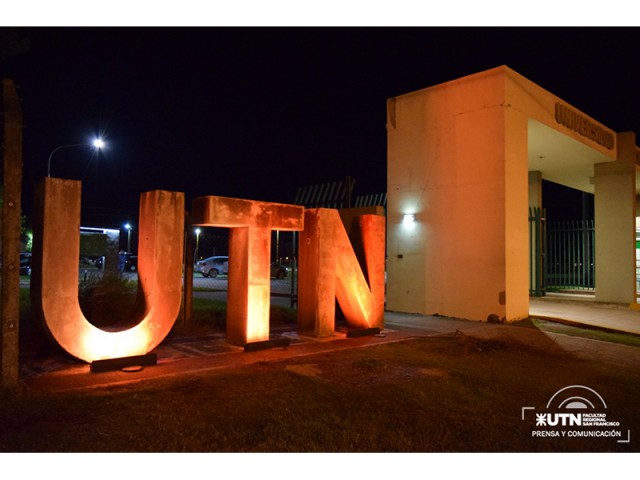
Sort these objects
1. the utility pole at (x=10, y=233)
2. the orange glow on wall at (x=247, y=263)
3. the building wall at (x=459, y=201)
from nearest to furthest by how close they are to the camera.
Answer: the utility pole at (x=10, y=233) < the orange glow on wall at (x=247, y=263) < the building wall at (x=459, y=201)

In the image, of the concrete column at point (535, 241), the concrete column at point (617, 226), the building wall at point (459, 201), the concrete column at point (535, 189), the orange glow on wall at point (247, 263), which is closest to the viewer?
the orange glow on wall at point (247, 263)

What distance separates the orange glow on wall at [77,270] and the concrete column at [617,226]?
565 inches

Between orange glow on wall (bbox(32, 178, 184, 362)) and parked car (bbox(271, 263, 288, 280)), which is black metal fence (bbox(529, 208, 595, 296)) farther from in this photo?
parked car (bbox(271, 263, 288, 280))

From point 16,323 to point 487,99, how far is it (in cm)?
1011

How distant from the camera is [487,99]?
450 inches

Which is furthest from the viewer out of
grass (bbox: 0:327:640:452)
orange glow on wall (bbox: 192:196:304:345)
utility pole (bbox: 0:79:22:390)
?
orange glow on wall (bbox: 192:196:304:345)

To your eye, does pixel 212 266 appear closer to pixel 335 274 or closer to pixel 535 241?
pixel 535 241

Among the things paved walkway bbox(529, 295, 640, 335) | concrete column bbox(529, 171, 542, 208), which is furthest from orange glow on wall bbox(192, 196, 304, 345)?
concrete column bbox(529, 171, 542, 208)

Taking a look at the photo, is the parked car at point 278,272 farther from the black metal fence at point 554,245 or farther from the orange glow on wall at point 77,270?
the orange glow on wall at point 77,270

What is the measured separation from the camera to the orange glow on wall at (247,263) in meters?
7.58

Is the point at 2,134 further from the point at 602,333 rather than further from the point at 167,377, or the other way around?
the point at 602,333

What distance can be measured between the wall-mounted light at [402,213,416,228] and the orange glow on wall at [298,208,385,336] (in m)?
3.05

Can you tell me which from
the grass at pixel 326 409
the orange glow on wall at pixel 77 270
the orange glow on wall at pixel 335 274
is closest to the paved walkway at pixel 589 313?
the grass at pixel 326 409

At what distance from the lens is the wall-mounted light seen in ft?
41.6
